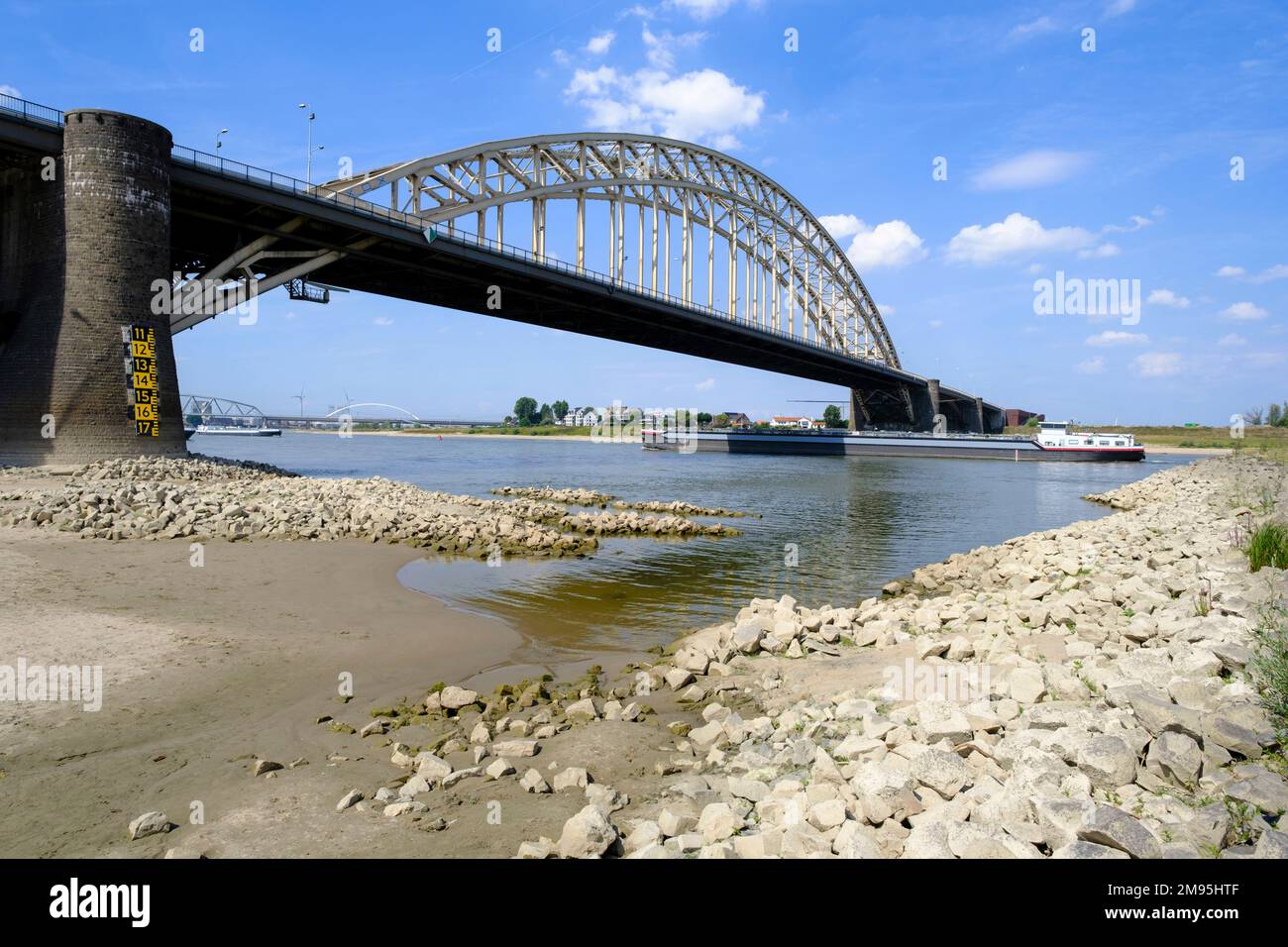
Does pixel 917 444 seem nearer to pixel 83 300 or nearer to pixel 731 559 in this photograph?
pixel 731 559

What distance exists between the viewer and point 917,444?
9275 cm

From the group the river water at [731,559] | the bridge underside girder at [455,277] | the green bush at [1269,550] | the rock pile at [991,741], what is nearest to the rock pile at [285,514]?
the river water at [731,559]

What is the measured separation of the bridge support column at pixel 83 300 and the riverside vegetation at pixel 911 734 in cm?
2333

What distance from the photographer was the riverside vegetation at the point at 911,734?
12.7ft

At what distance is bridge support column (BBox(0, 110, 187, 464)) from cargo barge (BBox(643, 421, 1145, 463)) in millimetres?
78674

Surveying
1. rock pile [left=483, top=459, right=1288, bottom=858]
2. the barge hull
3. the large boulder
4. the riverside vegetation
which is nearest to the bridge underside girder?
the barge hull

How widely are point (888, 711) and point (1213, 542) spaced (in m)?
10.2

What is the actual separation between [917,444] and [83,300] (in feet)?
282

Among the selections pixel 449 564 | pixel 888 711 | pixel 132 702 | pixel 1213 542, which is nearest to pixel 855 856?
pixel 888 711

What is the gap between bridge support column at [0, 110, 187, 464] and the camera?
24.1 m

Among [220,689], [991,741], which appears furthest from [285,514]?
[991,741]

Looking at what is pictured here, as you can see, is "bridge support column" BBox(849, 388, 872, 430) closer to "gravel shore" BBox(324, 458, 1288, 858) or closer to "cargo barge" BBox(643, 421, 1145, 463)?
"cargo barge" BBox(643, 421, 1145, 463)
